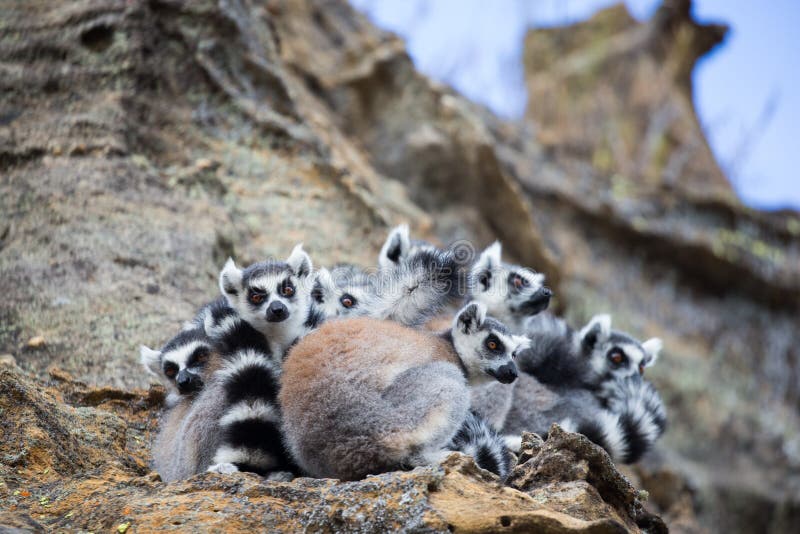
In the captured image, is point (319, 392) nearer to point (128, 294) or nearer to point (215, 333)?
point (215, 333)

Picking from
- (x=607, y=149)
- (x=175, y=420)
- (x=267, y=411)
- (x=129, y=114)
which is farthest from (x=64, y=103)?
(x=607, y=149)

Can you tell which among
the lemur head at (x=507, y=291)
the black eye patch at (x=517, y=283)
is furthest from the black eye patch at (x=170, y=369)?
the black eye patch at (x=517, y=283)

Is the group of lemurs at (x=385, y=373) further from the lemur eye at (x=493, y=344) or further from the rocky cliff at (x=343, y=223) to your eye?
the rocky cliff at (x=343, y=223)

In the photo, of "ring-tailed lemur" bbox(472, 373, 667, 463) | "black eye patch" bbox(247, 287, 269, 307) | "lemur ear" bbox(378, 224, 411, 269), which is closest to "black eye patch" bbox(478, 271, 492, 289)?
"lemur ear" bbox(378, 224, 411, 269)

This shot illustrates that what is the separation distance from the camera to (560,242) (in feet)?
36.6

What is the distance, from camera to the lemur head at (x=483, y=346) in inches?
168

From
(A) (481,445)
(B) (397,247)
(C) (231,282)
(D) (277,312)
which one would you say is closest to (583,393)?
(B) (397,247)

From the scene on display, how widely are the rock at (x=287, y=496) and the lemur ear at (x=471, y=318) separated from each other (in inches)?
42.6

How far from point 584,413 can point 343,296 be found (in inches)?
66.5

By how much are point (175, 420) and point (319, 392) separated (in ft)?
3.71

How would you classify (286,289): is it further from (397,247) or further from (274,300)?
(397,247)

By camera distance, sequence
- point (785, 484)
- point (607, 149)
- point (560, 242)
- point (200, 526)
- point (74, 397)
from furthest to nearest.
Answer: point (607, 149), point (560, 242), point (785, 484), point (74, 397), point (200, 526)

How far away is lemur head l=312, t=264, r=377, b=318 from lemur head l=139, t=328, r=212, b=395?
2.78 ft

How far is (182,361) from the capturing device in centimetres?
417
